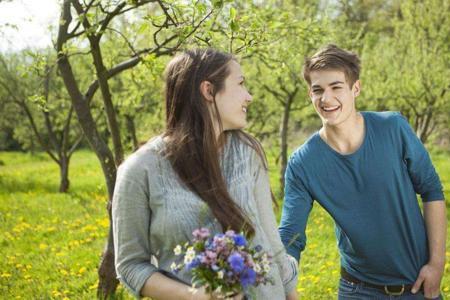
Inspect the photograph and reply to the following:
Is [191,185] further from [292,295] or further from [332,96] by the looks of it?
[332,96]

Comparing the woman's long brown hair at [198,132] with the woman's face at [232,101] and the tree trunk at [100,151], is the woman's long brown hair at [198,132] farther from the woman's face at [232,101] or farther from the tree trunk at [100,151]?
the tree trunk at [100,151]

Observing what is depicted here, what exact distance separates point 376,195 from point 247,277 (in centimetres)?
131

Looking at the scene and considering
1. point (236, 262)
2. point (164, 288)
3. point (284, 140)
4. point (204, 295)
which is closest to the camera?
point (236, 262)

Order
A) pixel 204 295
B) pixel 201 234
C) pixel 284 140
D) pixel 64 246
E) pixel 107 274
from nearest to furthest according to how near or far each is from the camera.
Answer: pixel 201 234 < pixel 204 295 < pixel 107 274 < pixel 64 246 < pixel 284 140

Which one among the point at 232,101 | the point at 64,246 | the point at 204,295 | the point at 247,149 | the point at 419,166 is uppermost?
the point at 232,101

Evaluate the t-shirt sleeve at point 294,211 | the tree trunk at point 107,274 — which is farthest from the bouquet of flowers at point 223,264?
the tree trunk at point 107,274

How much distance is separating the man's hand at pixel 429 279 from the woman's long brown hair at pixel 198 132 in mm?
1148

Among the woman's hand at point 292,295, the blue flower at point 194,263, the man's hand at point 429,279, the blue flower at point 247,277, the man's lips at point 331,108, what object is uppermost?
the man's lips at point 331,108

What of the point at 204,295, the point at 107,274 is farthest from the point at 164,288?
the point at 107,274

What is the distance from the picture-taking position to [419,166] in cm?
283

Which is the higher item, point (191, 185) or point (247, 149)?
point (247, 149)

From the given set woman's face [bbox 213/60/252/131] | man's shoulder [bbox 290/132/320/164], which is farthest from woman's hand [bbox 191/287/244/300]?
man's shoulder [bbox 290/132/320/164]

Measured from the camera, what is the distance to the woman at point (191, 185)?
7.10 ft

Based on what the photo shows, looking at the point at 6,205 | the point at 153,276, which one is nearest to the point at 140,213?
the point at 153,276
